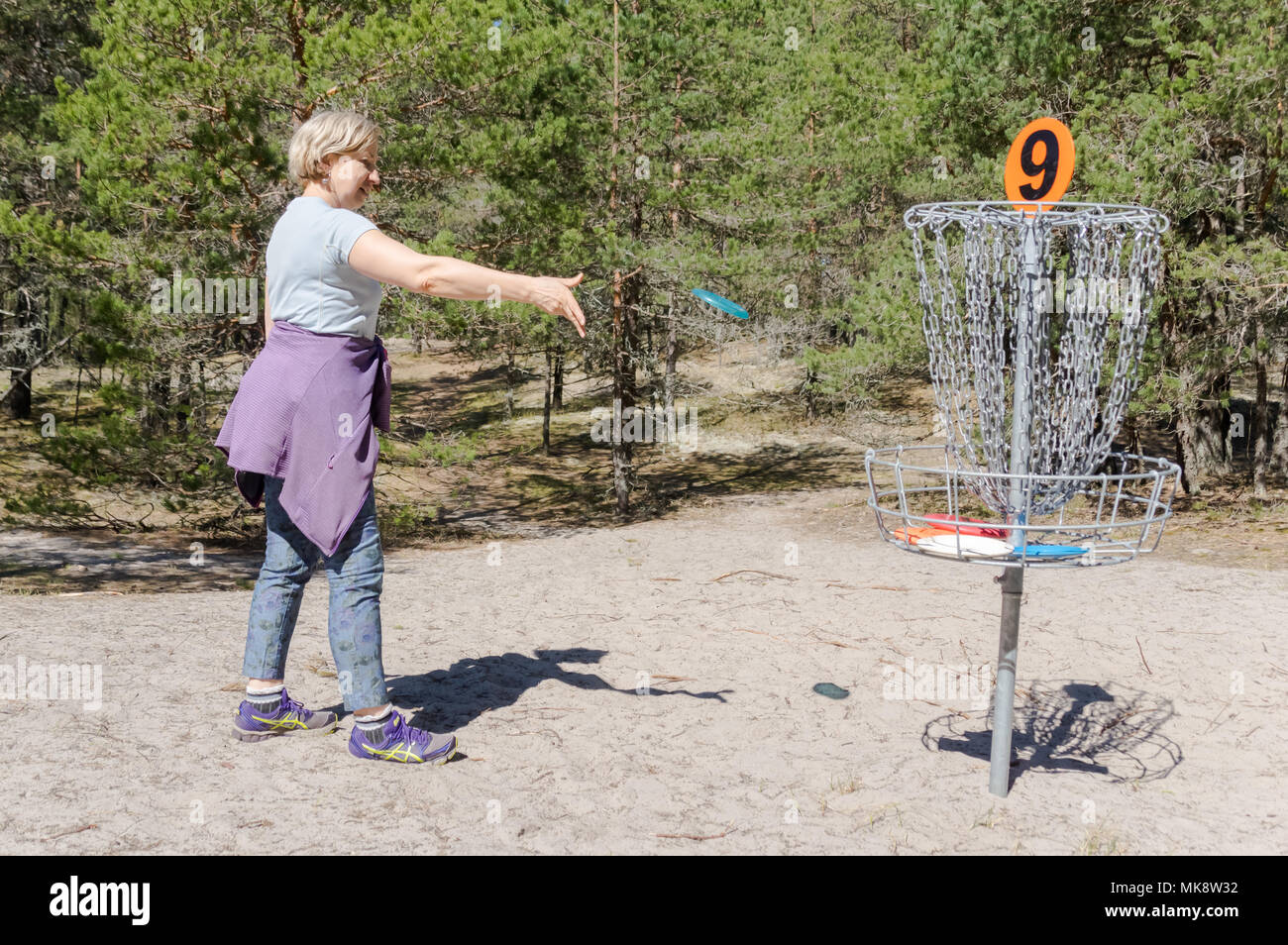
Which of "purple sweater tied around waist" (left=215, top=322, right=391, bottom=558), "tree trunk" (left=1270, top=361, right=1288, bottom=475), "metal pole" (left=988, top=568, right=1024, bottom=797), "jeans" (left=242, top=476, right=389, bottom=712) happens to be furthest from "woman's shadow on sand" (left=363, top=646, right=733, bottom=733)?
"tree trunk" (left=1270, top=361, right=1288, bottom=475)

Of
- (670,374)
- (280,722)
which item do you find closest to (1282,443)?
(670,374)

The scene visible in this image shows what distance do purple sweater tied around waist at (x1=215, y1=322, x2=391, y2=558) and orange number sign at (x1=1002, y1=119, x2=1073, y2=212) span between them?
2.42 m

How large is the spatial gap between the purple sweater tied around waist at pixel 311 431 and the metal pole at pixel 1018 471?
7.49ft

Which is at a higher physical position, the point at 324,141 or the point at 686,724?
the point at 324,141

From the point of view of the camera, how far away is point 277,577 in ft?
13.0

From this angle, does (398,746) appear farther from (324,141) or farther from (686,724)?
(324,141)

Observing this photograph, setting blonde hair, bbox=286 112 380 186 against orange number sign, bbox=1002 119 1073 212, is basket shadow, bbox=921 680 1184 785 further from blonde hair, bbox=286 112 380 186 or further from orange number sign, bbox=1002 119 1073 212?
blonde hair, bbox=286 112 380 186

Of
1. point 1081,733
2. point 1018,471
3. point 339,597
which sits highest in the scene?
point 1018,471

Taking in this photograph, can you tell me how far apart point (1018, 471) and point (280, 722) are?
121 inches

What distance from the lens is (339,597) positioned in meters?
3.86

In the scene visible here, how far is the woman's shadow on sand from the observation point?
16.0ft

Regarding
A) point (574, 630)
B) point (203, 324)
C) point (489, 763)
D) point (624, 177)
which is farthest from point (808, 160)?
point (489, 763)

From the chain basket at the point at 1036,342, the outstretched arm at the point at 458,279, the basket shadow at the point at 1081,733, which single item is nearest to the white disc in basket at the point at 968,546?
the chain basket at the point at 1036,342

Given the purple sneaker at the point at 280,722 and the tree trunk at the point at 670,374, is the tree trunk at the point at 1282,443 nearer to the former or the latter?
the tree trunk at the point at 670,374
